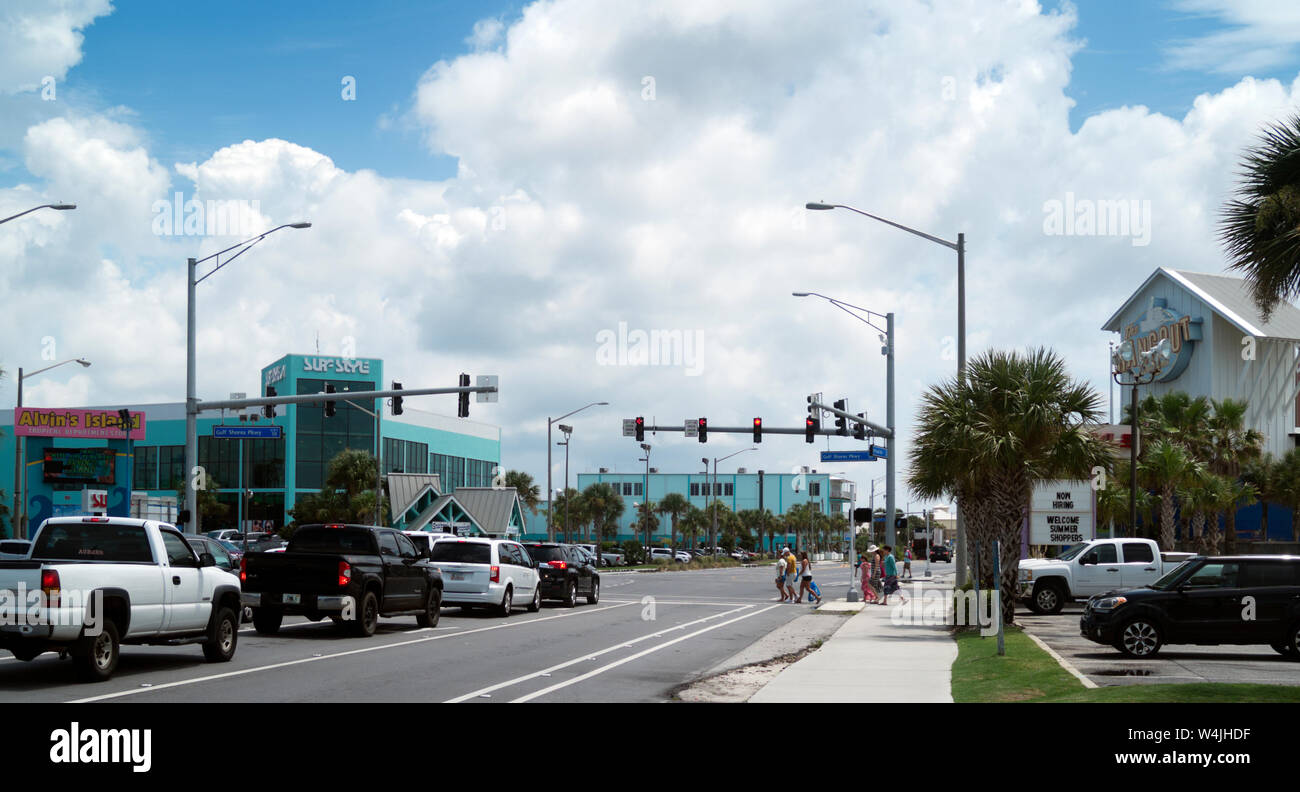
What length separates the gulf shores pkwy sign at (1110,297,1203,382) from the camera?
207 ft

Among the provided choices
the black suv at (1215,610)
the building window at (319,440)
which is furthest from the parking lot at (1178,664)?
the building window at (319,440)

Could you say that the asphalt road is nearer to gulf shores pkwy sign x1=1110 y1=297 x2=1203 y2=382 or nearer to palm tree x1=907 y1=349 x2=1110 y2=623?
palm tree x1=907 y1=349 x2=1110 y2=623

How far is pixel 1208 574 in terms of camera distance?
63.4 feet

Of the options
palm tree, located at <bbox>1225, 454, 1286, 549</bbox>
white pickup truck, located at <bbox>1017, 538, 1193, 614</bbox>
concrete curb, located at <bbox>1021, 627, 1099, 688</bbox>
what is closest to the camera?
concrete curb, located at <bbox>1021, 627, 1099, 688</bbox>

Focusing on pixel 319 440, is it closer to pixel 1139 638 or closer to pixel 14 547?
pixel 14 547

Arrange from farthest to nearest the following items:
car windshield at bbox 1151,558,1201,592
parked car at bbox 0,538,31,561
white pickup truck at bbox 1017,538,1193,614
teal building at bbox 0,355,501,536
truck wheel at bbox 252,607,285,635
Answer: teal building at bbox 0,355,501,536 < white pickup truck at bbox 1017,538,1193,614 < parked car at bbox 0,538,31,561 < truck wheel at bbox 252,607,285,635 < car windshield at bbox 1151,558,1201,592

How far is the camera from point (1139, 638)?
19000 millimetres

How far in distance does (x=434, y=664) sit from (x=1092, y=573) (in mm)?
19539

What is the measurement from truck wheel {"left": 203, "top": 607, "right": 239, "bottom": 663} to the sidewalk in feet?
24.0

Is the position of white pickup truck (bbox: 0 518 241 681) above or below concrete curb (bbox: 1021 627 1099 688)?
above

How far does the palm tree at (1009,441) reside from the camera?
24.9m

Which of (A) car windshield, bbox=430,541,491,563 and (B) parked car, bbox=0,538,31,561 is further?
→ (A) car windshield, bbox=430,541,491,563

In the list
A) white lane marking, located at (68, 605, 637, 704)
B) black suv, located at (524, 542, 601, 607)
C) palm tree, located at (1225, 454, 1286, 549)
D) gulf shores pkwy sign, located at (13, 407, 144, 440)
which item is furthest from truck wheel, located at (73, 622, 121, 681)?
palm tree, located at (1225, 454, 1286, 549)
